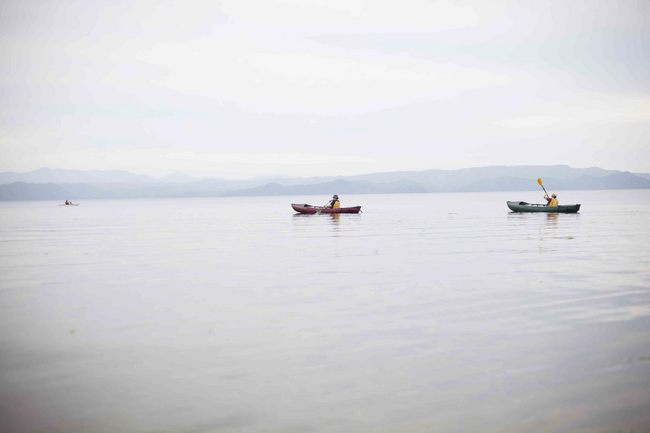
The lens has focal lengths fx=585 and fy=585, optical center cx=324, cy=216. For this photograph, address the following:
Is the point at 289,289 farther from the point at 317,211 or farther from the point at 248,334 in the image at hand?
the point at 317,211

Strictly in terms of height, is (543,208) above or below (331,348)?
above

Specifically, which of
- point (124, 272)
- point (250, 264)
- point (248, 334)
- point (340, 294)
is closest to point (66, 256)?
point (124, 272)

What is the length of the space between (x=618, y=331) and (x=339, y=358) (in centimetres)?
657

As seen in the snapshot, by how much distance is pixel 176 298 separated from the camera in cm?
1892

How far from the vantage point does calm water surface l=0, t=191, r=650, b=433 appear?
8.77 m

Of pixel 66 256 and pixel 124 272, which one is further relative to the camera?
pixel 66 256

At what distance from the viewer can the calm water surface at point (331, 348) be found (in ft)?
28.8

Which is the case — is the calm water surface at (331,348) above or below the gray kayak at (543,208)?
below

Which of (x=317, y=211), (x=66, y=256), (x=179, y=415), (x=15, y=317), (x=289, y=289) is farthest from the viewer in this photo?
(x=317, y=211)

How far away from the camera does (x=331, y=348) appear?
12242mm

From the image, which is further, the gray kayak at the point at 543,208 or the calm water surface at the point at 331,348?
the gray kayak at the point at 543,208

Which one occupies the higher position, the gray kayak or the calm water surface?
the gray kayak

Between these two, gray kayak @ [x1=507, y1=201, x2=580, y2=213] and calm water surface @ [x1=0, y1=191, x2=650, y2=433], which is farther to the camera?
gray kayak @ [x1=507, y1=201, x2=580, y2=213]

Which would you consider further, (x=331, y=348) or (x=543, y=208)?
(x=543, y=208)
